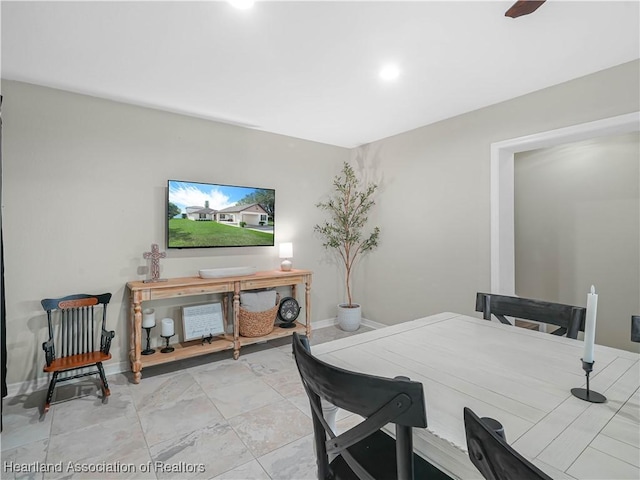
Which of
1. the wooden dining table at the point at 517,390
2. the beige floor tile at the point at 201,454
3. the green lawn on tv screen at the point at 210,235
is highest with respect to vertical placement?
the green lawn on tv screen at the point at 210,235

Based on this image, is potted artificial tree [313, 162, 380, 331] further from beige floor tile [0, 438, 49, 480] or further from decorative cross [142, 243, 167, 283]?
beige floor tile [0, 438, 49, 480]

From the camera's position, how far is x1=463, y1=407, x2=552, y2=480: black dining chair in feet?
1.54

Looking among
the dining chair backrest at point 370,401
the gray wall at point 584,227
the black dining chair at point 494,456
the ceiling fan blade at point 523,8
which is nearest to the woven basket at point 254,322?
the dining chair backrest at point 370,401

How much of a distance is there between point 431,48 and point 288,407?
2762 millimetres

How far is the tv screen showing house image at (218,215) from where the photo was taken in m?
3.28

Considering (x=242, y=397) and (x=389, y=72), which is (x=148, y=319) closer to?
(x=242, y=397)

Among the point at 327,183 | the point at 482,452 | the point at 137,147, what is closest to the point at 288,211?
the point at 327,183

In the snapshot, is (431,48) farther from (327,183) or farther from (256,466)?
(256,466)

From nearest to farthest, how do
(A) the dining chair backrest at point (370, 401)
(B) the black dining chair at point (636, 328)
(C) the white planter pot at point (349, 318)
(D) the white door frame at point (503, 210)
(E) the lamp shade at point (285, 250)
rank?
1. (A) the dining chair backrest at point (370, 401)
2. (B) the black dining chair at point (636, 328)
3. (D) the white door frame at point (503, 210)
4. (E) the lamp shade at point (285, 250)
5. (C) the white planter pot at point (349, 318)

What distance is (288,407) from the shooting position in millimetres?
2436

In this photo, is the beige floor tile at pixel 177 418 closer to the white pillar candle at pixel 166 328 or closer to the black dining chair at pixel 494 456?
the white pillar candle at pixel 166 328

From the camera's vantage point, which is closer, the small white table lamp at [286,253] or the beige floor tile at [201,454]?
the beige floor tile at [201,454]

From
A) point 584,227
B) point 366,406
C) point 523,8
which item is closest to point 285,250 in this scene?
point 523,8

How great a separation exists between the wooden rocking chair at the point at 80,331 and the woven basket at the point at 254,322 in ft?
3.89
